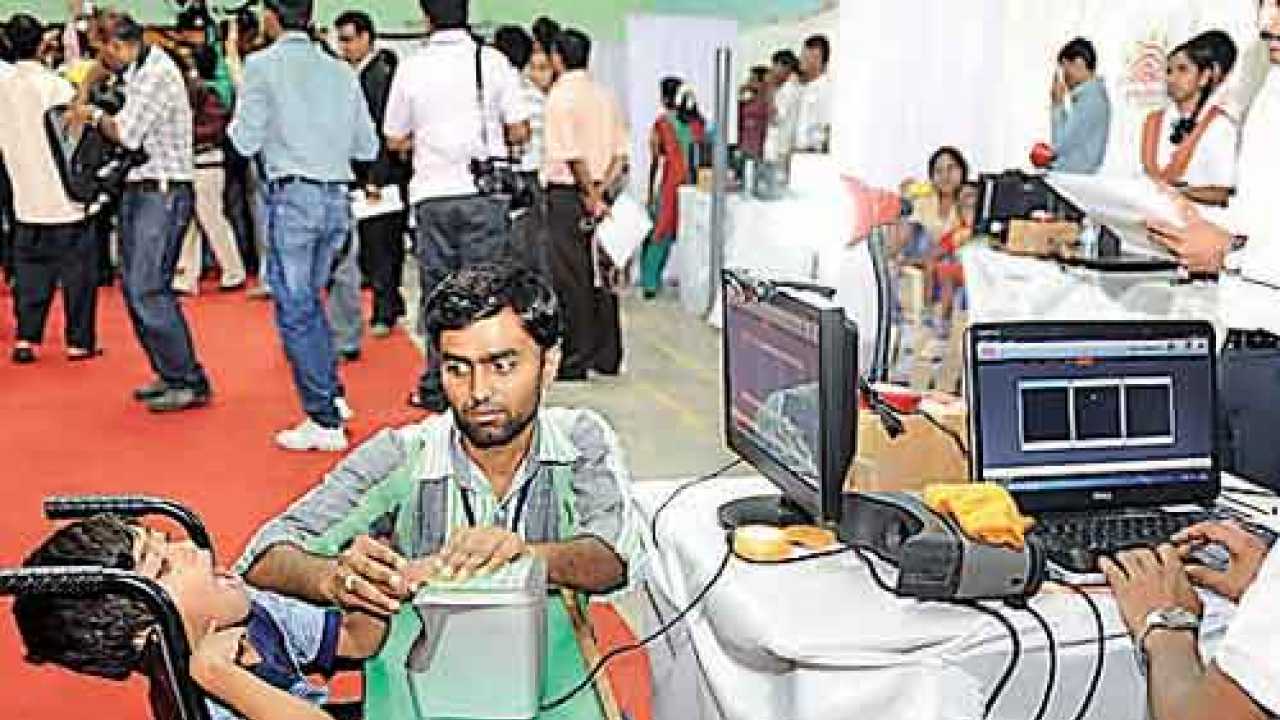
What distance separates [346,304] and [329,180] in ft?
5.56

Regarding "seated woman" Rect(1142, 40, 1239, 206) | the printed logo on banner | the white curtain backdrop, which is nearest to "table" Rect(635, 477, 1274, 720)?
"seated woman" Rect(1142, 40, 1239, 206)

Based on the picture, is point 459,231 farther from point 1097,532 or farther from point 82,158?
point 1097,532

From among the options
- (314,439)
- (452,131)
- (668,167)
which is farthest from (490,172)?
(668,167)

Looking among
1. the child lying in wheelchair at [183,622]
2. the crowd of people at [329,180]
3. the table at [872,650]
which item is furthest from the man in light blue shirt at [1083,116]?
the child lying in wheelchair at [183,622]

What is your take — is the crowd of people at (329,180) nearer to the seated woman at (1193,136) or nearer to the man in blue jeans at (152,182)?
the man in blue jeans at (152,182)

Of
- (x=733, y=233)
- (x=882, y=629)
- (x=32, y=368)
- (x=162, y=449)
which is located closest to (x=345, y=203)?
(x=162, y=449)

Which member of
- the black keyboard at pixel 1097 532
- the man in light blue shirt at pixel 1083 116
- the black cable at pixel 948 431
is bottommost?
the black keyboard at pixel 1097 532

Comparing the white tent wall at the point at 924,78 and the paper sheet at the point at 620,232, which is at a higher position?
the white tent wall at the point at 924,78

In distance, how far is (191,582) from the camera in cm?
178

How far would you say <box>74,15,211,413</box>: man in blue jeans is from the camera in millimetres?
5520

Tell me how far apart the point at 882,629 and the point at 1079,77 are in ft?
17.4

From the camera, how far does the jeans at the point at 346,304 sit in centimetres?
665

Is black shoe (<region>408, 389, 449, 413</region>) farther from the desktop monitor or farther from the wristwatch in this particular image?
the wristwatch

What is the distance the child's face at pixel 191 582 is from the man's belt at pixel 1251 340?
1.92 meters
